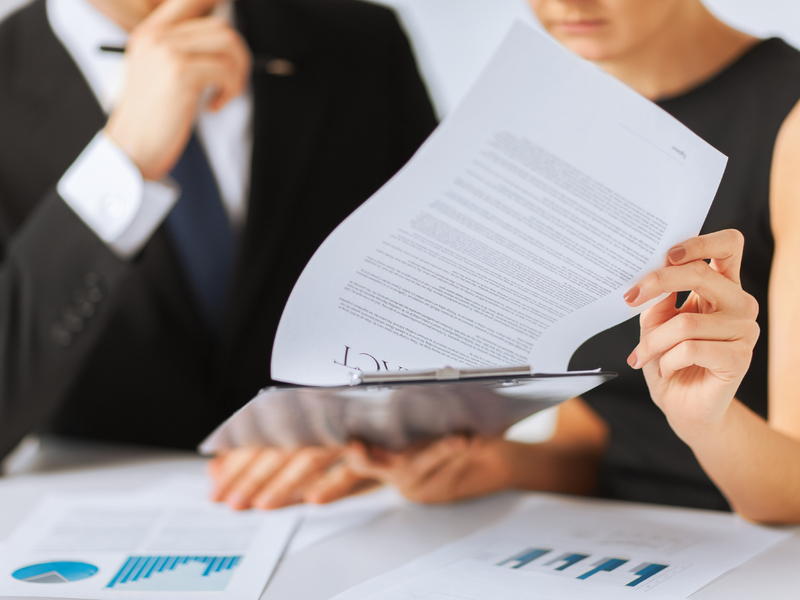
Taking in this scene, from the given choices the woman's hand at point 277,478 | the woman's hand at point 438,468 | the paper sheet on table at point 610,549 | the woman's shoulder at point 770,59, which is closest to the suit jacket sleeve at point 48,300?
the woman's hand at point 277,478

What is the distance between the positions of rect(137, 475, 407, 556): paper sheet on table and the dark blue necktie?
30cm

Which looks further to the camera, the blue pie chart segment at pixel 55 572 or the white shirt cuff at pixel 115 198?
the white shirt cuff at pixel 115 198

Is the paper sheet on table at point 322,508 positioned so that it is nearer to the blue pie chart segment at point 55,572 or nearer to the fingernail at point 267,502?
the fingernail at point 267,502

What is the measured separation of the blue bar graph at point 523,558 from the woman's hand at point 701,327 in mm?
190

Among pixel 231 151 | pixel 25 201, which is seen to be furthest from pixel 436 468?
pixel 25 201

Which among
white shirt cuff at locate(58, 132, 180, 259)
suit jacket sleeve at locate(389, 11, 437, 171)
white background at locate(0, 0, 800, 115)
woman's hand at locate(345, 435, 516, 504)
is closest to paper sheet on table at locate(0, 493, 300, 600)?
woman's hand at locate(345, 435, 516, 504)

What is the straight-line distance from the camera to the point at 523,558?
2.05ft

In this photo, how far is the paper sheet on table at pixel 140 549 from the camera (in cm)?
58

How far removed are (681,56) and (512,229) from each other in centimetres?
45

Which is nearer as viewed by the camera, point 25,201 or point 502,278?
point 502,278

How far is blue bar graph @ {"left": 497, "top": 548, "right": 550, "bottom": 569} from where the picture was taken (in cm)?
61

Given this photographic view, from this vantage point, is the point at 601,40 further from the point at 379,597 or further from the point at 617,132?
the point at 379,597

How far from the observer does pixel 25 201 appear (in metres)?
1.08

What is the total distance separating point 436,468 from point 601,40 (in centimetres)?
51
